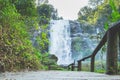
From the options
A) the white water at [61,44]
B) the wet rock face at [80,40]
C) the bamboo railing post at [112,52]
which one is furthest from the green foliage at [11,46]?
the wet rock face at [80,40]

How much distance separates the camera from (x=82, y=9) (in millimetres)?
50469

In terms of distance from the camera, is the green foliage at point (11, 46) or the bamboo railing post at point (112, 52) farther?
the green foliage at point (11, 46)

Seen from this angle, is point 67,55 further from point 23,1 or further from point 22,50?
point 22,50

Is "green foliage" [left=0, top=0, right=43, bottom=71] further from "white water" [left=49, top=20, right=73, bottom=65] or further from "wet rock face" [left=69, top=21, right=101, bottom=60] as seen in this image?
"wet rock face" [left=69, top=21, right=101, bottom=60]

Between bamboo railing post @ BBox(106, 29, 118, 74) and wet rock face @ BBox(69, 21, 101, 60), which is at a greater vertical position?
wet rock face @ BBox(69, 21, 101, 60)

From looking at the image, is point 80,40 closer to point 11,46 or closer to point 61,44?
point 61,44

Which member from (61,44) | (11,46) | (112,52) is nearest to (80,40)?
(61,44)

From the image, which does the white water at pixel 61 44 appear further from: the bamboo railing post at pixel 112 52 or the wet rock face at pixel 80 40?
the bamboo railing post at pixel 112 52

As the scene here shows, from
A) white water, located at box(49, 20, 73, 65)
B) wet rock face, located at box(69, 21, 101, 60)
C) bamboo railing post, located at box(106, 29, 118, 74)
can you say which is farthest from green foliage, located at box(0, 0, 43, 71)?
wet rock face, located at box(69, 21, 101, 60)

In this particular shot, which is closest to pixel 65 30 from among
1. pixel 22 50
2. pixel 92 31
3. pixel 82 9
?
pixel 92 31

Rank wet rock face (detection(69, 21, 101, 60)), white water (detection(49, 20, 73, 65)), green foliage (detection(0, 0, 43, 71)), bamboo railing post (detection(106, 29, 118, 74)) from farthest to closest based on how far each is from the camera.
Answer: wet rock face (detection(69, 21, 101, 60))
white water (detection(49, 20, 73, 65))
green foliage (detection(0, 0, 43, 71))
bamboo railing post (detection(106, 29, 118, 74))

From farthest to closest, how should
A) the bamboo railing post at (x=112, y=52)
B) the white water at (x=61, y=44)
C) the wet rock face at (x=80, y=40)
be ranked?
the wet rock face at (x=80, y=40), the white water at (x=61, y=44), the bamboo railing post at (x=112, y=52)

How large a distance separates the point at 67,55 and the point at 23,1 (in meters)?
19.7

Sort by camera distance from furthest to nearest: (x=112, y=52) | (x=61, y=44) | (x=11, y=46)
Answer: (x=61, y=44) < (x=11, y=46) < (x=112, y=52)
